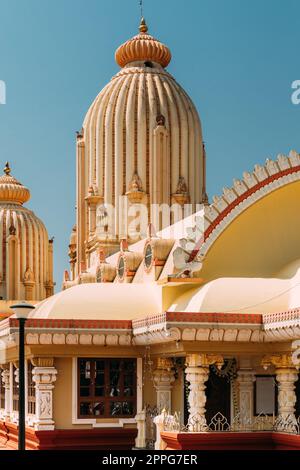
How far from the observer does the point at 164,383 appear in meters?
25.2

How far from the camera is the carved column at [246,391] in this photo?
77.6 feet

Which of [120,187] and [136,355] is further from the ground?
[120,187]

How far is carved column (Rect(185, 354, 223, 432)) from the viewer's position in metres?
22.2

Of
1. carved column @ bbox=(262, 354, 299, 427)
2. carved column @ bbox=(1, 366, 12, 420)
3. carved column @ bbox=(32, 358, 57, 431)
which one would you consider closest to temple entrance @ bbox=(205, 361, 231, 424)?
carved column @ bbox=(262, 354, 299, 427)

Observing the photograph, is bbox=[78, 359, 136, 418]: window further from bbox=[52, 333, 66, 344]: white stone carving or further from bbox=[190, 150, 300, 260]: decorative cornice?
bbox=[190, 150, 300, 260]: decorative cornice

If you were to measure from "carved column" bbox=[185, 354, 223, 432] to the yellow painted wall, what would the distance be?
277 centimetres

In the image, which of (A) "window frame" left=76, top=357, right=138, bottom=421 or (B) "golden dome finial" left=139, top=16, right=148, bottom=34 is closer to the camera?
(A) "window frame" left=76, top=357, right=138, bottom=421

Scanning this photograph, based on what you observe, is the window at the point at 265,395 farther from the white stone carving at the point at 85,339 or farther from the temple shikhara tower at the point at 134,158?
the temple shikhara tower at the point at 134,158

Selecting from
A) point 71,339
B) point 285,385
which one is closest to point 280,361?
point 285,385

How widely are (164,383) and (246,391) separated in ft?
7.72

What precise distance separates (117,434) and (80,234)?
58.8 ft

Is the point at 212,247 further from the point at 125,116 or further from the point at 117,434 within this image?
the point at 125,116

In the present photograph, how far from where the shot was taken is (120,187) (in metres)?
40.3
